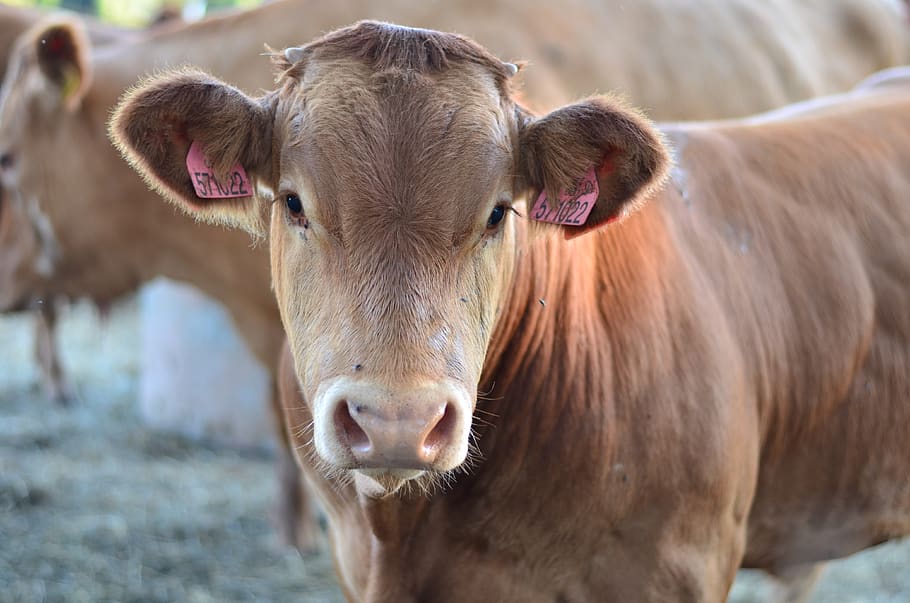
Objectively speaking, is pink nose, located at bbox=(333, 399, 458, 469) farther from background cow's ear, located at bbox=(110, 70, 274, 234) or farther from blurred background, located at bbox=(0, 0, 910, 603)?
blurred background, located at bbox=(0, 0, 910, 603)

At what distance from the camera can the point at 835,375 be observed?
8.79ft

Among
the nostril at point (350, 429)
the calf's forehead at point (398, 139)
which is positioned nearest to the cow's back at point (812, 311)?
the calf's forehead at point (398, 139)

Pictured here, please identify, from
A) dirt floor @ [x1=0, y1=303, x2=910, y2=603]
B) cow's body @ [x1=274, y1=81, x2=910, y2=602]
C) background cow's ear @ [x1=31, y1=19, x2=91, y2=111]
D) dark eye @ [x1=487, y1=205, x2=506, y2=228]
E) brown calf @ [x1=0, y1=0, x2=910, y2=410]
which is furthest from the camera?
brown calf @ [x1=0, y1=0, x2=910, y2=410]

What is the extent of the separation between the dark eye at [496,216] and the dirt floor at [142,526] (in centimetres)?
262

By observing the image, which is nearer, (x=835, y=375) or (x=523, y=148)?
(x=523, y=148)

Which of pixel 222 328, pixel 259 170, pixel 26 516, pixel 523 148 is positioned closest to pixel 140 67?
pixel 222 328

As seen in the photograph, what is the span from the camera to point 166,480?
5469 mm

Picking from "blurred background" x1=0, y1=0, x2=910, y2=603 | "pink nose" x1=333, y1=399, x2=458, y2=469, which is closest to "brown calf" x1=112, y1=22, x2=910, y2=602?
"pink nose" x1=333, y1=399, x2=458, y2=469

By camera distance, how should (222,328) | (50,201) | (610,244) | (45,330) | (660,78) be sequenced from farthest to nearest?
(45,330)
(222,328)
(660,78)
(50,201)
(610,244)

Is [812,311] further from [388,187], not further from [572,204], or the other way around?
[388,187]

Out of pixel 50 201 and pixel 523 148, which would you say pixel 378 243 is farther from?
pixel 50 201

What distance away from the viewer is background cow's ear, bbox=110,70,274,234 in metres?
2.11

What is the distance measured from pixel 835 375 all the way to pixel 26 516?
3829mm

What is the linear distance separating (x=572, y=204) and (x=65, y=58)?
3067 mm
